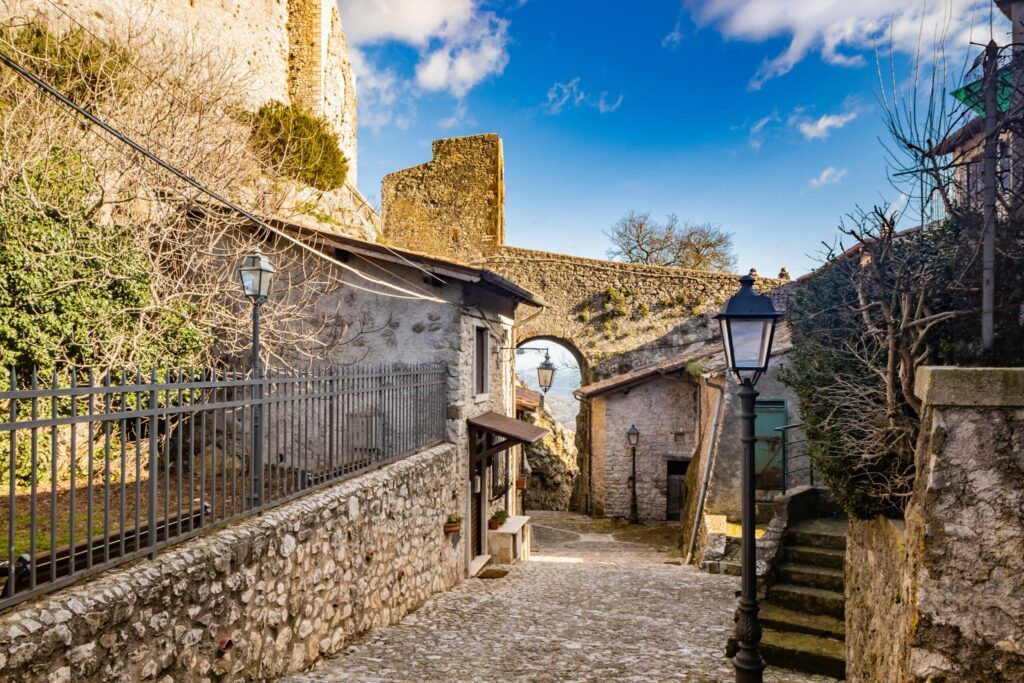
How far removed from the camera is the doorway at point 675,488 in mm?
18141

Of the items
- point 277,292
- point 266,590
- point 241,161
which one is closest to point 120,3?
point 241,161

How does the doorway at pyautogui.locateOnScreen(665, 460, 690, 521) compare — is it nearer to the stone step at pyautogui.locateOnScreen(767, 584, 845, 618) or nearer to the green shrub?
the stone step at pyautogui.locateOnScreen(767, 584, 845, 618)

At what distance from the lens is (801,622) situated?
6211 millimetres

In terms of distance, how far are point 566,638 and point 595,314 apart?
16.2 meters

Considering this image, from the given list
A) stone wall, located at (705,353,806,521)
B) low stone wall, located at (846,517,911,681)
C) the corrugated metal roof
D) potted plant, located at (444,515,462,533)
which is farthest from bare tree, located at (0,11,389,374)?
stone wall, located at (705,353,806,521)

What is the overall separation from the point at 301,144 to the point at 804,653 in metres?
15.1

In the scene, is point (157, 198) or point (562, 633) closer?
point (562, 633)

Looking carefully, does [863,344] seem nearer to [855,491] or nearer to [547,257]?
[855,491]

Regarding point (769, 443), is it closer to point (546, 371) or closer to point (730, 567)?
point (730, 567)

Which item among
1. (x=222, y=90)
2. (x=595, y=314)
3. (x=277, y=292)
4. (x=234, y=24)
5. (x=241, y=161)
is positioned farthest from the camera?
(x=595, y=314)

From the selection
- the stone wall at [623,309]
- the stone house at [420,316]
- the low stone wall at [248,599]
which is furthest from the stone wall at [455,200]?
the low stone wall at [248,599]

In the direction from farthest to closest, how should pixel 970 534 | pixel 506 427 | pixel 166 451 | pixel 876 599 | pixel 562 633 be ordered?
1. pixel 506 427
2. pixel 562 633
3. pixel 876 599
4. pixel 166 451
5. pixel 970 534

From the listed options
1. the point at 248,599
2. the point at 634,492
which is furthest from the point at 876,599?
the point at 634,492

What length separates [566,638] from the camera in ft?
21.2
